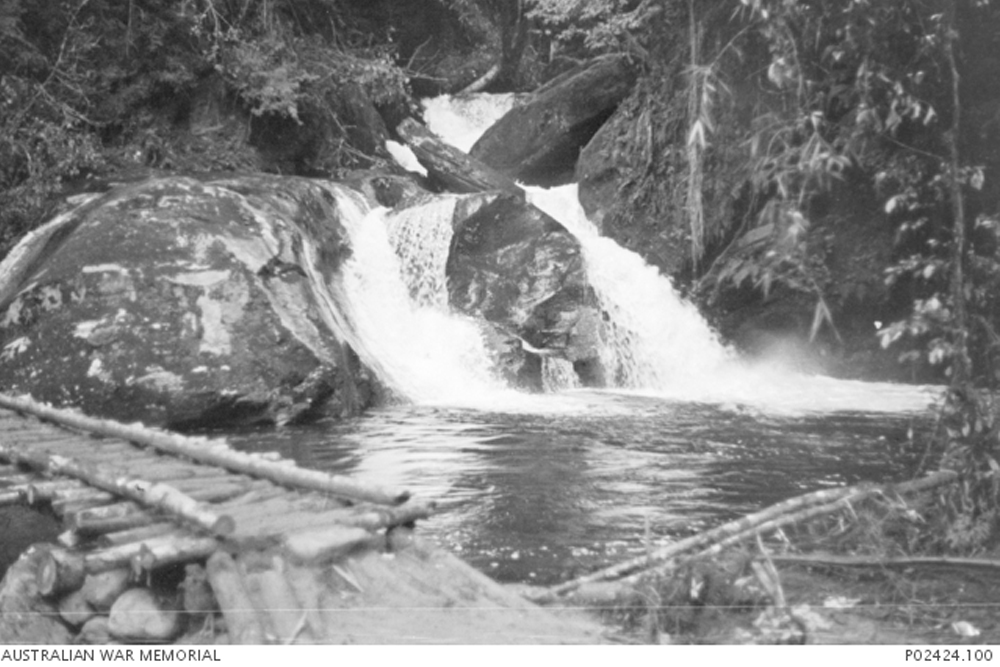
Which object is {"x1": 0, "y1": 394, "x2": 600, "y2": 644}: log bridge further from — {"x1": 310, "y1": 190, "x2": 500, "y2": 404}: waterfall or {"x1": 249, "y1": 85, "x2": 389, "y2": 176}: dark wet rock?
{"x1": 249, "y1": 85, "x2": 389, "y2": 176}: dark wet rock

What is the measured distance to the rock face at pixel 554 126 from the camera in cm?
729

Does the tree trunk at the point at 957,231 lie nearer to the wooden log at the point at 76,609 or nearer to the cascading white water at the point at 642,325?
the cascading white water at the point at 642,325

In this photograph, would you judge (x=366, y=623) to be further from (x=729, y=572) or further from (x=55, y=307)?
(x=55, y=307)

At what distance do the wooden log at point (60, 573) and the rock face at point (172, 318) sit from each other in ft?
3.52

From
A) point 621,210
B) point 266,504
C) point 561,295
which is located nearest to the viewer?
point 266,504

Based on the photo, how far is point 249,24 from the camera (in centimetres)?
620

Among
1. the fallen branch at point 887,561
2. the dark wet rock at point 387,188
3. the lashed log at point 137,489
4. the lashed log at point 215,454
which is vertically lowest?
the fallen branch at point 887,561

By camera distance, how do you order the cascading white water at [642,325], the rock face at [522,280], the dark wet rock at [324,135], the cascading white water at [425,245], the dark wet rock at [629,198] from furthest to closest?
the dark wet rock at [324,135]
the cascading white water at [425,245]
the rock face at [522,280]
the dark wet rock at [629,198]
the cascading white water at [642,325]

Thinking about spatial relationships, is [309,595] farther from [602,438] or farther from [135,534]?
[602,438]

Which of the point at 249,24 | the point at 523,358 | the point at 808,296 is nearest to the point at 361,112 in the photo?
the point at 249,24

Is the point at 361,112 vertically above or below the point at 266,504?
above

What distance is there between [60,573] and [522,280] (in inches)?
155

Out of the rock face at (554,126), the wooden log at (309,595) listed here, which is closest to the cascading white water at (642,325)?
the rock face at (554,126)
